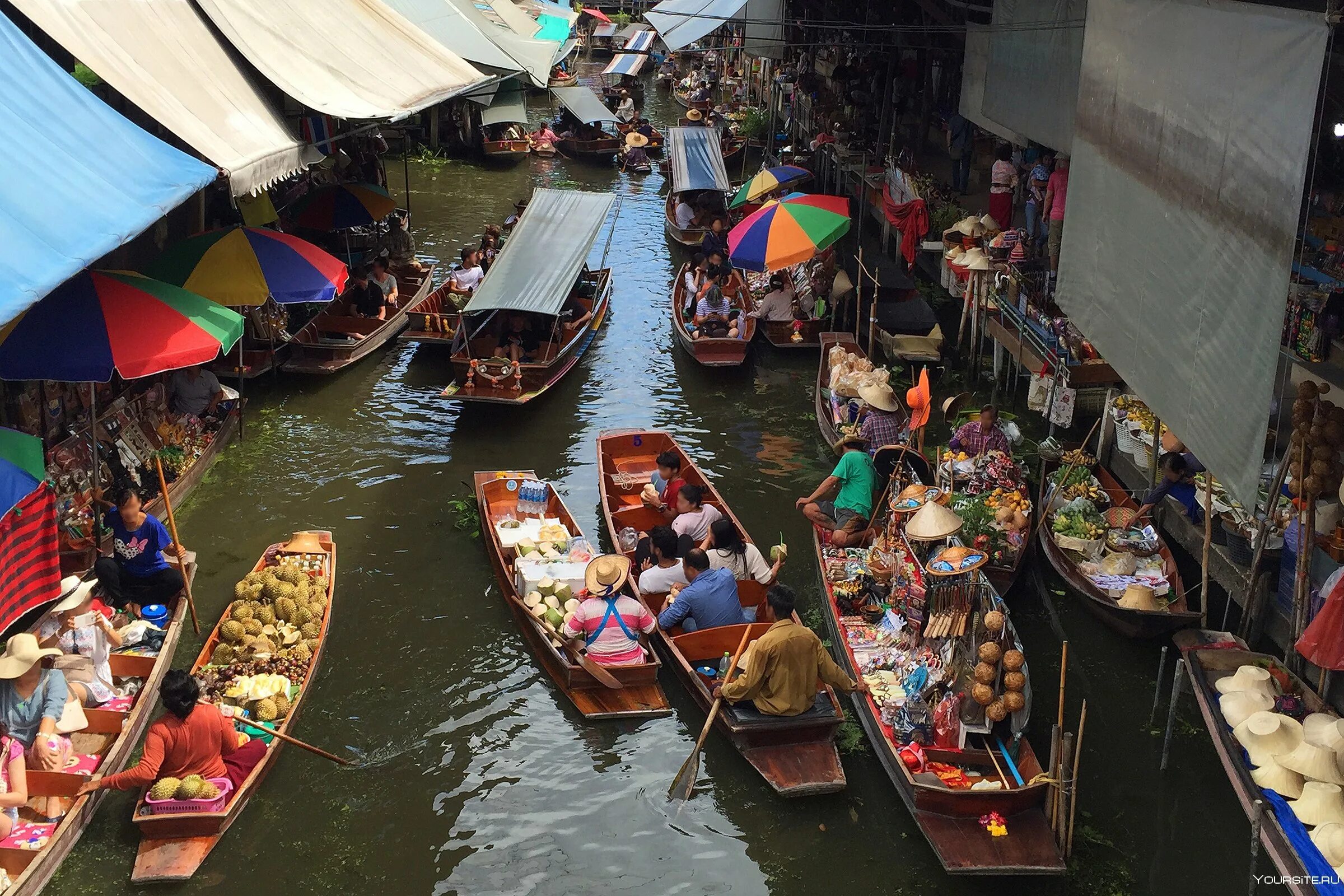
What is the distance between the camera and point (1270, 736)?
724 centimetres

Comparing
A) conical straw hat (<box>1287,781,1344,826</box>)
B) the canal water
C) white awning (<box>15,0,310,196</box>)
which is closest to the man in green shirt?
the canal water

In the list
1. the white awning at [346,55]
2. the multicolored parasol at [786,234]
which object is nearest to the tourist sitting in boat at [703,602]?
the multicolored parasol at [786,234]

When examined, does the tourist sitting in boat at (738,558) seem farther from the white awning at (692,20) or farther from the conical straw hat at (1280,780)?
the white awning at (692,20)

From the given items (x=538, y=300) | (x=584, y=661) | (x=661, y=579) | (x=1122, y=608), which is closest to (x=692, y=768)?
(x=584, y=661)

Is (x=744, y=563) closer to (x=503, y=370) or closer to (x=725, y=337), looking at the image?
(x=503, y=370)

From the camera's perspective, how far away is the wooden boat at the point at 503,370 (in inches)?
533

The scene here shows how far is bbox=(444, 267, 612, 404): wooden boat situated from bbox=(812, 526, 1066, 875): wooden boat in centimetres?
716

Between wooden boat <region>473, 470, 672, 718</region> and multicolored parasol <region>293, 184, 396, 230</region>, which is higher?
multicolored parasol <region>293, 184, 396, 230</region>

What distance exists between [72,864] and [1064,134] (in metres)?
12.0

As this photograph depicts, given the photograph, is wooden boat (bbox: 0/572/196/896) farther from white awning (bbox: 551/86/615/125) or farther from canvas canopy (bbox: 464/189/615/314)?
white awning (bbox: 551/86/615/125)

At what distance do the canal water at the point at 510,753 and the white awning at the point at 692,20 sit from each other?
1253 centimetres

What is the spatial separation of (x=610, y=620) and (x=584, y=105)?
2406cm

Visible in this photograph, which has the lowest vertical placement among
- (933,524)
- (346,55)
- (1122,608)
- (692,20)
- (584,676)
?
(584,676)

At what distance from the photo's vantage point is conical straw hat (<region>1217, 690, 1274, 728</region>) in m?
7.63
